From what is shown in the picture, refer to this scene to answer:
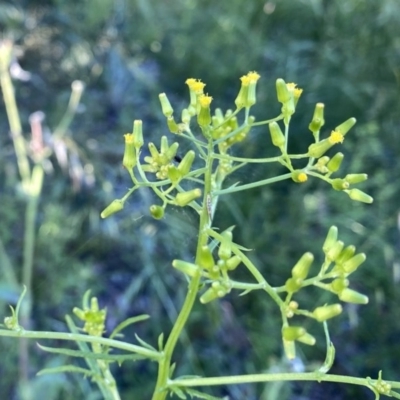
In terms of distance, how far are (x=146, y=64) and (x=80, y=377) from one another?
1.78m

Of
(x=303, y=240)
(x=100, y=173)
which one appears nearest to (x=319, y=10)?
(x=303, y=240)

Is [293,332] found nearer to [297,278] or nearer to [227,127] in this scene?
[297,278]

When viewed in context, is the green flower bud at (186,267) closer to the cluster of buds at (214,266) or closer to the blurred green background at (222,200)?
the cluster of buds at (214,266)

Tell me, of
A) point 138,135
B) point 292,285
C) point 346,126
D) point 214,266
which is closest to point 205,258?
point 214,266

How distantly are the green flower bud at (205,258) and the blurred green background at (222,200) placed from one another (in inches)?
47.2

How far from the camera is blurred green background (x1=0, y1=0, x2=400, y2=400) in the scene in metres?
2.51

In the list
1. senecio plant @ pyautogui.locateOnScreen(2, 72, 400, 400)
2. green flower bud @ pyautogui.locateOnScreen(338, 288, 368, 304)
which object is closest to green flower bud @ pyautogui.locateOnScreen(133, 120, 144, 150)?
senecio plant @ pyautogui.locateOnScreen(2, 72, 400, 400)

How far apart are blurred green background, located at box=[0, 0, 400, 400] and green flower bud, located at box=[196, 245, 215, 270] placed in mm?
1200

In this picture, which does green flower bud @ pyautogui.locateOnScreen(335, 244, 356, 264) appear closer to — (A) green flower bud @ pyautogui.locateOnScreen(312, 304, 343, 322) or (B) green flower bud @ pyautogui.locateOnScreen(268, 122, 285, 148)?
(A) green flower bud @ pyautogui.locateOnScreen(312, 304, 343, 322)

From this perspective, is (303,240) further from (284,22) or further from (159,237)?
(284,22)

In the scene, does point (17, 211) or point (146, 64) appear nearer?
point (17, 211)

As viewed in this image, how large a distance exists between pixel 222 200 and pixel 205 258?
1.68 meters

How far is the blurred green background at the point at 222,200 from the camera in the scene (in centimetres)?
251

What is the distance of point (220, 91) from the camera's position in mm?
3055
